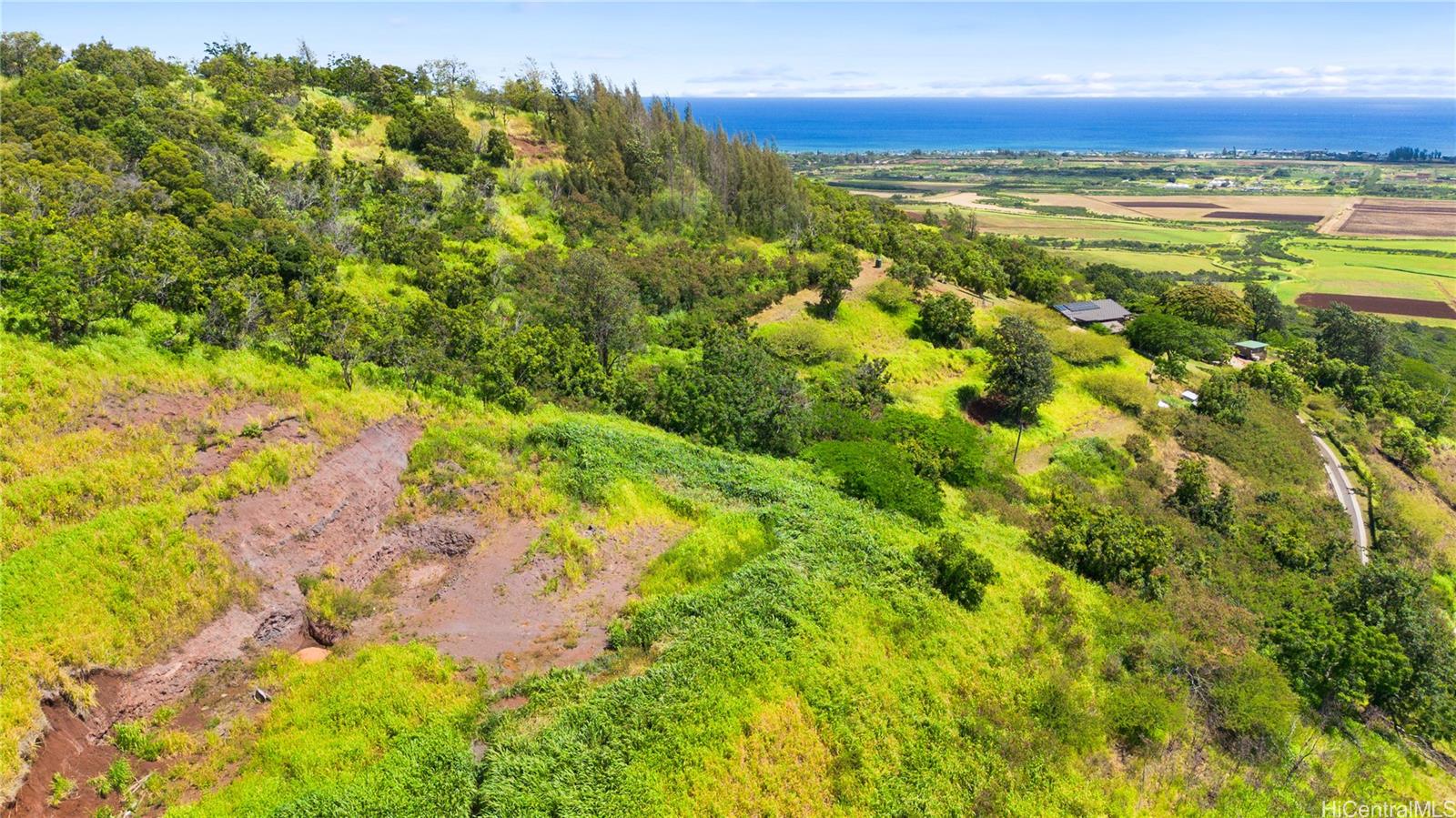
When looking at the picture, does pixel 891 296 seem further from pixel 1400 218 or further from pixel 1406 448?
pixel 1400 218

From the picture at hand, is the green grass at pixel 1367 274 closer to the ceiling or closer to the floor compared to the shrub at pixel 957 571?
closer to the ceiling

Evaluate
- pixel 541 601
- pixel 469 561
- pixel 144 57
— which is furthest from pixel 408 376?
pixel 144 57

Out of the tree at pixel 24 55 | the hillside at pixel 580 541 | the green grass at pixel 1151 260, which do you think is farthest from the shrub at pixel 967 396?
the green grass at pixel 1151 260

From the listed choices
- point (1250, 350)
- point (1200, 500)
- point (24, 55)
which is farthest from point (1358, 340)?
point (24, 55)

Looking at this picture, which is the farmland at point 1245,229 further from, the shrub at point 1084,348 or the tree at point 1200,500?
the tree at point 1200,500

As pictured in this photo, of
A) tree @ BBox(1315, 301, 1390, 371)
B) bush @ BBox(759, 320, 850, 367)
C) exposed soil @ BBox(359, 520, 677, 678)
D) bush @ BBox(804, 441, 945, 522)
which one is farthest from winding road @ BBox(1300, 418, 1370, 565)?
exposed soil @ BBox(359, 520, 677, 678)

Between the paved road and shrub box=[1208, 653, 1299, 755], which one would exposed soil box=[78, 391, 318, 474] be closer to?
shrub box=[1208, 653, 1299, 755]
